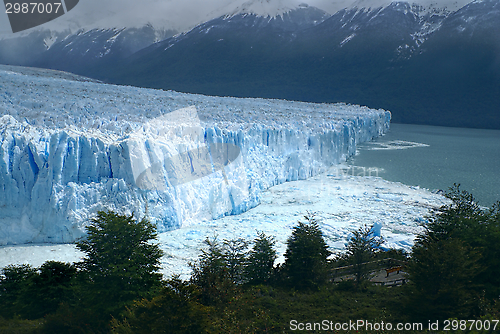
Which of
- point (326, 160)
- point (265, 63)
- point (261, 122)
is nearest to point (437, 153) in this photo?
point (326, 160)

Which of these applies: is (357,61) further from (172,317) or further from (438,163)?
(172,317)

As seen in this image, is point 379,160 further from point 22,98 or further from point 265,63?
point 265,63

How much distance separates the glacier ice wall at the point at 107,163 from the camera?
44.2 feet

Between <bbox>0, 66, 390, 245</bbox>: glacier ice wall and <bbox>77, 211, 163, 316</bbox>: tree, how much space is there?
18.0 ft

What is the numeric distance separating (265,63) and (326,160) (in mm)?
92853

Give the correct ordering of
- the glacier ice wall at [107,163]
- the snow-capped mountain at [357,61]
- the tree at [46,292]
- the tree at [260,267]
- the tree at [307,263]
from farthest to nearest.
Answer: the snow-capped mountain at [357,61] → the glacier ice wall at [107,163] → the tree at [260,267] → the tree at [307,263] → the tree at [46,292]

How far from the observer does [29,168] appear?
13641 mm

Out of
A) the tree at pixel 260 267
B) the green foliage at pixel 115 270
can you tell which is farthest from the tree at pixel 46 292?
the tree at pixel 260 267

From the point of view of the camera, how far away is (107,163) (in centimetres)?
1480

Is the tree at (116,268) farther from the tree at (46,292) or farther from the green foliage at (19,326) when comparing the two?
the green foliage at (19,326)

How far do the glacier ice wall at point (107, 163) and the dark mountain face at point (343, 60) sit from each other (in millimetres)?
73669

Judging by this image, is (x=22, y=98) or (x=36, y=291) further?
(x=22, y=98)

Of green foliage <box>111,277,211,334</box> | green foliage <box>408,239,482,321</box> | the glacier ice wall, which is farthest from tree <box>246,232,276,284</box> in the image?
the glacier ice wall

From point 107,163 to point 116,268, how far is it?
7.67 meters
